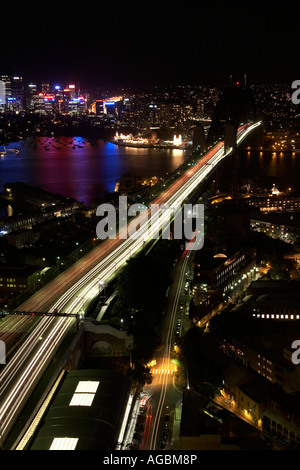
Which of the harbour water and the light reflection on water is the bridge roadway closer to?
the harbour water

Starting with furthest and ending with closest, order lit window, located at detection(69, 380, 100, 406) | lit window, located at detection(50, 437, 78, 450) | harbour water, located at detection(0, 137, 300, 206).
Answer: harbour water, located at detection(0, 137, 300, 206)
lit window, located at detection(69, 380, 100, 406)
lit window, located at detection(50, 437, 78, 450)

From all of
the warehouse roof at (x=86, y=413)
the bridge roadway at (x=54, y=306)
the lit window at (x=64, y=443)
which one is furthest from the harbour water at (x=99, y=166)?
the lit window at (x=64, y=443)

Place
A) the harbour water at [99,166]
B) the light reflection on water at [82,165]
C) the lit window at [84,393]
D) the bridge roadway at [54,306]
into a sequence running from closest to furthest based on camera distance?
the bridge roadway at [54,306] → the lit window at [84,393] → the harbour water at [99,166] → the light reflection on water at [82,165]

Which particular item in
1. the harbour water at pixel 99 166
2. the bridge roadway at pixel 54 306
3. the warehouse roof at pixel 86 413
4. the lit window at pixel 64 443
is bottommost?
the lit window at pixel 64 443

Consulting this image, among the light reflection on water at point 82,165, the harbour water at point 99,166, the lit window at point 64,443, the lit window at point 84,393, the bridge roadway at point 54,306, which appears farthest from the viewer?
the light reflection on water at point 82,165

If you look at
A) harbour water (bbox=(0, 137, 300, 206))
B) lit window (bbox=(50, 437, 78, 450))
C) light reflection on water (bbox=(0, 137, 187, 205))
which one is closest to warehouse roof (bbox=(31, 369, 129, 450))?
lit window (bbox=(50, 437, 78, 450))

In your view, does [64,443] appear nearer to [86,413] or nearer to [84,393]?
[86,413]

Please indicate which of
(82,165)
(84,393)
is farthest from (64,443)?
(82,165)

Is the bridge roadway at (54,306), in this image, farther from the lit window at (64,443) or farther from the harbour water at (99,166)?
the harbour water at (99,166)
